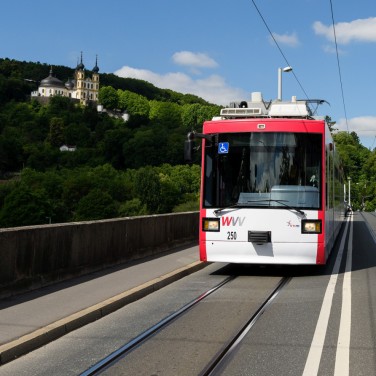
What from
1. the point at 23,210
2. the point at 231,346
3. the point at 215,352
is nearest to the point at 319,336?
the point at 231,346

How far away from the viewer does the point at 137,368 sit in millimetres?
5578

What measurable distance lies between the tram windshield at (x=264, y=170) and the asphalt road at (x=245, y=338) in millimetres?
1544

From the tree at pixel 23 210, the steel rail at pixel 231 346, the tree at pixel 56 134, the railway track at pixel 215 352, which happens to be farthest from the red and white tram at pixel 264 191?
the tree at pixel 56 134

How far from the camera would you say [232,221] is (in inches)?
448

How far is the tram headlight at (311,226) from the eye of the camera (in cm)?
1112

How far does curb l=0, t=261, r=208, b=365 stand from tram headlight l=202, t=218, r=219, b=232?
1.14 m

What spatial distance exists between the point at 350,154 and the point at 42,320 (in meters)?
125

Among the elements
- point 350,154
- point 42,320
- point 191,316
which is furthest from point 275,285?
point 350,154

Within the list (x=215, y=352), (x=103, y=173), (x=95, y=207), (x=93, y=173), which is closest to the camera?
(x=215, y=352)

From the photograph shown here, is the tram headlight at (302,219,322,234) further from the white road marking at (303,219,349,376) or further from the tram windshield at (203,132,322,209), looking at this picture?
the white road marking at (303,219,349,376)

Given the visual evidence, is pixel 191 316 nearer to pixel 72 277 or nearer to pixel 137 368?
pixel 137 368

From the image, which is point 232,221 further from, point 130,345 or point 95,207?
point 95,207

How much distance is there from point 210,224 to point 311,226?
6.05ft

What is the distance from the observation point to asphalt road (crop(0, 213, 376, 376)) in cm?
561
